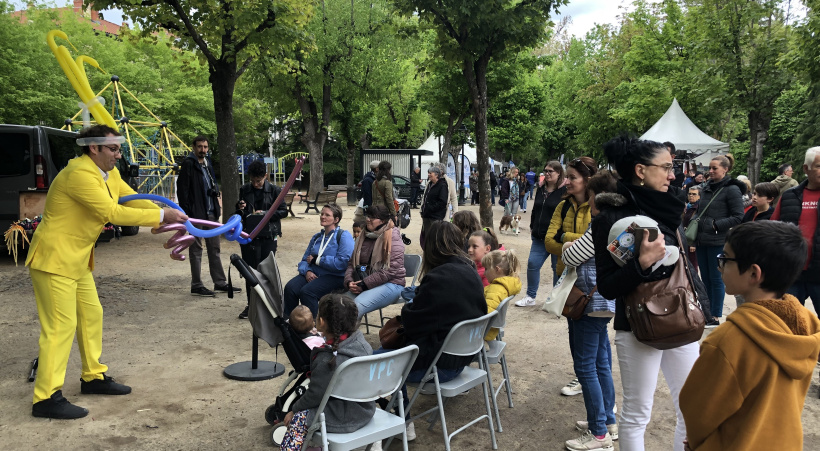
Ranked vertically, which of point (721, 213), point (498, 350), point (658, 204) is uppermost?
point (658, 204)

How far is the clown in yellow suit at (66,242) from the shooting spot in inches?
160

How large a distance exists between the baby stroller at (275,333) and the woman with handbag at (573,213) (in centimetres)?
196

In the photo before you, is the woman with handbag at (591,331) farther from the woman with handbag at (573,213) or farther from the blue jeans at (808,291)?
the blue jeans at (808,291)

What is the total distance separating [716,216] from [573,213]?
2.75 meters

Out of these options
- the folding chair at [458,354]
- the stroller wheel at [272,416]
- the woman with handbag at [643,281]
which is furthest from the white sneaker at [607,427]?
the stroller wheel at [272,416]

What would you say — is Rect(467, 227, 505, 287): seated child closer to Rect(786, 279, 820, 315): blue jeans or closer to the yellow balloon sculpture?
Rect(786, 279, 820, 315): blue jeans

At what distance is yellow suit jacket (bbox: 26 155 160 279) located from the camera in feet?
13.4

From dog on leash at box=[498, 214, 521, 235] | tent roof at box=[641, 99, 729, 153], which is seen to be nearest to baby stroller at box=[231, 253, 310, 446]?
dog on leash at box=[498, 214, 521, 235]

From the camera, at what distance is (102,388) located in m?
4.49

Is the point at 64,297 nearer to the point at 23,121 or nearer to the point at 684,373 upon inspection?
the point at 684,373

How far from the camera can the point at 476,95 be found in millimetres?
11477

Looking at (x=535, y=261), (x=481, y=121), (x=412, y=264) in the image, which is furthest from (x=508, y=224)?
(x=412, y=264)

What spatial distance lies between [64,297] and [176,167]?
13002 millimetres

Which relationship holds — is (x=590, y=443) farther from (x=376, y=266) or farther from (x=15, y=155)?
(x=15, y=155)
